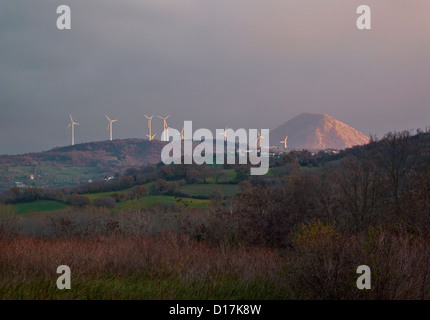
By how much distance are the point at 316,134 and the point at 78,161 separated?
168 ft

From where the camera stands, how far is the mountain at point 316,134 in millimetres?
78562

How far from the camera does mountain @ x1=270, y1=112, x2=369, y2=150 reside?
78.6 metres

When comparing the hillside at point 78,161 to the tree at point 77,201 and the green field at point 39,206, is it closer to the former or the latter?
the green field at point 39,206

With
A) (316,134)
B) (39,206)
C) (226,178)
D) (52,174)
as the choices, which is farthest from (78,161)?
(316,134)

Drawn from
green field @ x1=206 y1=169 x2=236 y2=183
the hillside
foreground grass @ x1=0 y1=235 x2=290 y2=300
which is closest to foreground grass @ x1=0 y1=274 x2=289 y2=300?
foreground grass @ x1=0 y1=235 x2=290 y2=300

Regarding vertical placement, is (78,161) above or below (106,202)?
above

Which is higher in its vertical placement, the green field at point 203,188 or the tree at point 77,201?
the green field at point 203,188

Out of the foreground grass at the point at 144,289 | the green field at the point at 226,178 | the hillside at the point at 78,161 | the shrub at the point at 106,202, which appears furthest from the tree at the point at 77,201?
the foreground grass at the point at 144,289

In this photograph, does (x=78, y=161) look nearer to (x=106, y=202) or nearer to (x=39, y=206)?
(x=39, y=206)

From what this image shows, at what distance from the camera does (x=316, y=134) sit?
270ft

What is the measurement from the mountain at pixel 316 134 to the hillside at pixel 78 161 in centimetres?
2918

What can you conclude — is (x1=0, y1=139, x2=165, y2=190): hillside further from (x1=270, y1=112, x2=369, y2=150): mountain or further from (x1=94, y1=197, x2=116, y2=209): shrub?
(x1=270, y1=112, x2=369, y2=150): mountain

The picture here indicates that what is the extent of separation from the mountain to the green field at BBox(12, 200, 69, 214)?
4448 centimetres
